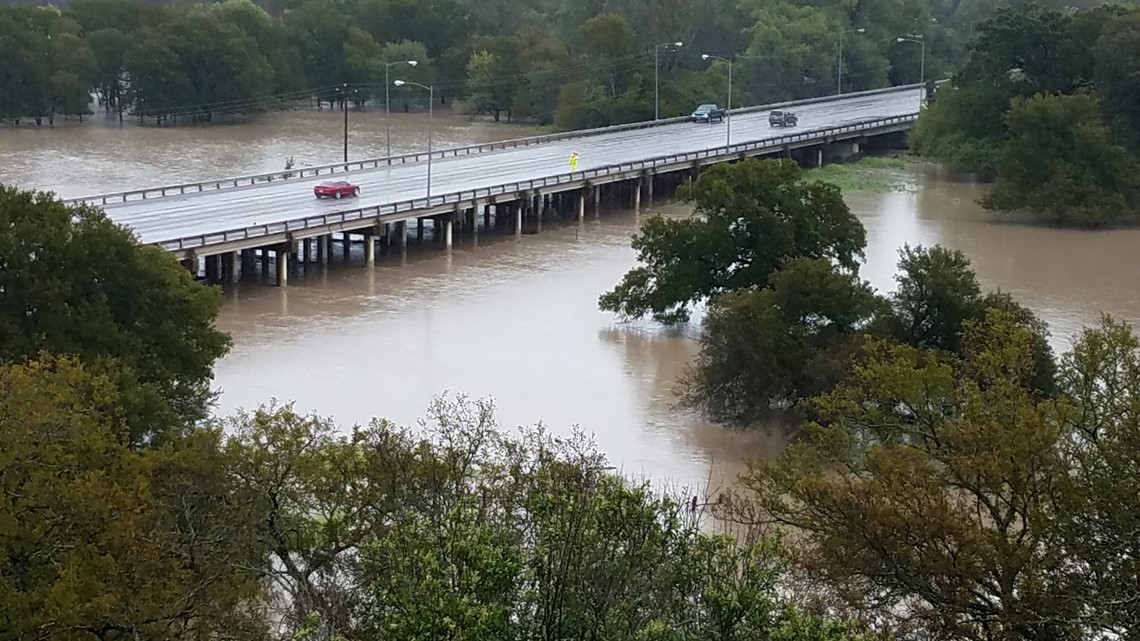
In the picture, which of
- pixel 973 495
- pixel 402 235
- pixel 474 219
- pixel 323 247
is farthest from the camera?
pixel 474 219

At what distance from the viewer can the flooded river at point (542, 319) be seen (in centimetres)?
3119

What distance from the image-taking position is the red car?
51.3 meters

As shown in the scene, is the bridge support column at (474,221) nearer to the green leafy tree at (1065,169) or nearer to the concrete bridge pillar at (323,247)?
the concrete bridge pillar at (323,247)

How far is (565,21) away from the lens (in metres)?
102

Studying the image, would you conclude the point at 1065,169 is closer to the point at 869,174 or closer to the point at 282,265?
the point at 869,174

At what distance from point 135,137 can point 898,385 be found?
6375 centimetres

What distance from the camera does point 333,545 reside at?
15859 millimetres

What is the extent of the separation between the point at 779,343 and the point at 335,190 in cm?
2348

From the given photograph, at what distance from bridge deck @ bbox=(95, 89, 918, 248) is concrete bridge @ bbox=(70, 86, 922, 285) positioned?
6 cm

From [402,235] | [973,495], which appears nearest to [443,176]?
[402,235]

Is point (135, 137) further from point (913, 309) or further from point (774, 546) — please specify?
point (774, 546)

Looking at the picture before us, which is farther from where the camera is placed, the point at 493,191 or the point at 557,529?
the point at 493,191

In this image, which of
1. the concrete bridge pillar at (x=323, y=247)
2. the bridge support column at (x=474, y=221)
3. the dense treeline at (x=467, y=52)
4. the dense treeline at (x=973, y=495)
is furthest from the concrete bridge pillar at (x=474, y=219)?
the dense treeline at (x=467, y=52)

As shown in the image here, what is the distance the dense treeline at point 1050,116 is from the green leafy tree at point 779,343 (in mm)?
25439
